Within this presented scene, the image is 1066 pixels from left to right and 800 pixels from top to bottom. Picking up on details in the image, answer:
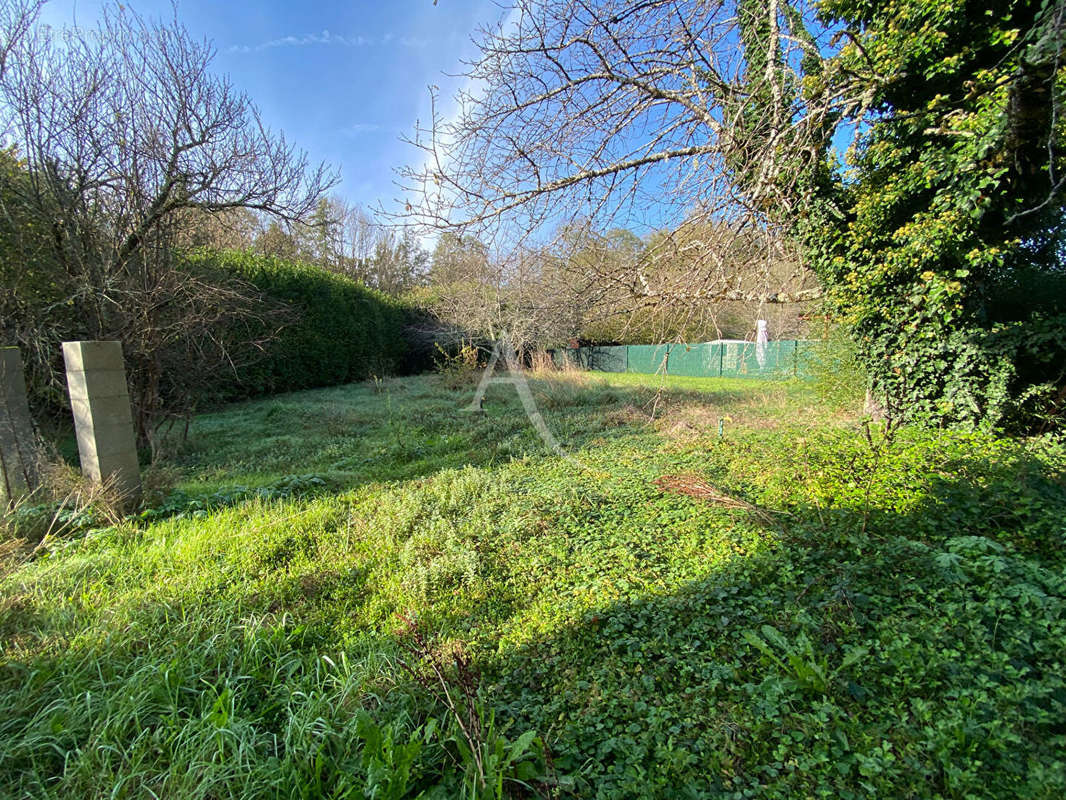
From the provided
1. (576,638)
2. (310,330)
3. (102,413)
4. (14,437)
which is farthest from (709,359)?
(14,437)

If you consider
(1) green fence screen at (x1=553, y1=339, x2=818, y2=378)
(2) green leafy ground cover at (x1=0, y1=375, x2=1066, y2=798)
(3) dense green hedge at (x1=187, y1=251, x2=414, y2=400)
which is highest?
(3) dense green hedge at (x1=187, y1=251, x2=414, y2=400)

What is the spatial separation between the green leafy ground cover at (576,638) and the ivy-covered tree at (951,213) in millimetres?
1123

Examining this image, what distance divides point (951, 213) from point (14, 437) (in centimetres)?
877

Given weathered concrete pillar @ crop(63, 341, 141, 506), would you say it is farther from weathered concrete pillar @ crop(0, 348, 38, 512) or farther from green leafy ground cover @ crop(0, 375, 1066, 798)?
green leafy ground cover @ crop(0, 375, 1066, 798)

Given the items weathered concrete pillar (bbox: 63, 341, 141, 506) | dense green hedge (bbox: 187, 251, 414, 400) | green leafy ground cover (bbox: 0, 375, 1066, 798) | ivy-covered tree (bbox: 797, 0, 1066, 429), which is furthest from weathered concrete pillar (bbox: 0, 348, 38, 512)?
ivy-covered tree (bbox: 797, 0, 1066, 429)

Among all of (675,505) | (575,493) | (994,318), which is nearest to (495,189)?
(575,493)

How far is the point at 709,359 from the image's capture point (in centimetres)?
1759

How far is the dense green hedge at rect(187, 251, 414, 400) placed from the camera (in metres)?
9.62

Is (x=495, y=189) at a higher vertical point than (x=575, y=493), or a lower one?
higher

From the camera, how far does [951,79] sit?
4270 mm

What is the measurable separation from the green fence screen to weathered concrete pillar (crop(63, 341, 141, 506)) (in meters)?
9.47

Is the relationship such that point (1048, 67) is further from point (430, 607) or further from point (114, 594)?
point (114, 594)

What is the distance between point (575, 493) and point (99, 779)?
10.1 feet

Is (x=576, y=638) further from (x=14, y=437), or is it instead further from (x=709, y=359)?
(x=709, y=359)
